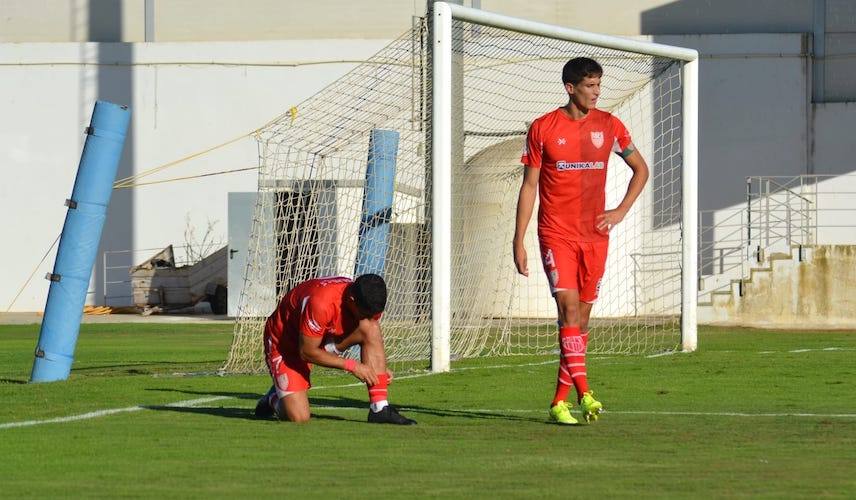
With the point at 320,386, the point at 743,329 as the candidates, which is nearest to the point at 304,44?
the point at 743,329

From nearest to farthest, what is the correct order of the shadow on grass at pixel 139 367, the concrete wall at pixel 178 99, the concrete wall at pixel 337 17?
the shadow on grass at pixel 139 367, the concrete wall at pixel 337 17, the concrete wall at pixel 178 99

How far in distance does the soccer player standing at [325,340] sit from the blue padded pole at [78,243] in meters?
3.58

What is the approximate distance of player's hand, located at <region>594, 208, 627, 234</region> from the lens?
877cm

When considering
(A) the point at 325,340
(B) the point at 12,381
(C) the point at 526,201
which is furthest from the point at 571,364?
(B) the point at 12,381

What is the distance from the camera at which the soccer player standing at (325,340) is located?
8.38 meters

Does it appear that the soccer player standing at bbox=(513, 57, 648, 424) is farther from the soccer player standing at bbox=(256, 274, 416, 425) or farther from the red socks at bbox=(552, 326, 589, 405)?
the soccer player standing at bbox=(256, 274, 416, 425)

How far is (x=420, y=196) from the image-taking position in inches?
617

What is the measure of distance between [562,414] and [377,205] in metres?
6.47

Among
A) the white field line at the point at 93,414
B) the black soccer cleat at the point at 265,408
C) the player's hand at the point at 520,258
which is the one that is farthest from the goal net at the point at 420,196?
the player's hand at the point at 520,258

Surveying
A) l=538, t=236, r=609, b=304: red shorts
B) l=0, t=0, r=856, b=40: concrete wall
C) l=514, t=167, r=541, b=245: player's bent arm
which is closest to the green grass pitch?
l=538, t=236, r=609, b=304: red shorts

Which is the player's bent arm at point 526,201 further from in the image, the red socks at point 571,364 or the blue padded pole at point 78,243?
the blue padded pole at point 78,243

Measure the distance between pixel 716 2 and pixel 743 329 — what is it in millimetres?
10512

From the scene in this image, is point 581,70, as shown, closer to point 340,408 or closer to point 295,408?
point 295,408

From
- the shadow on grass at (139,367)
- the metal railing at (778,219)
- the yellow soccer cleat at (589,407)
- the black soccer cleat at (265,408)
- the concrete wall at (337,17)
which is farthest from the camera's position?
the concrete wall at (337,17)
